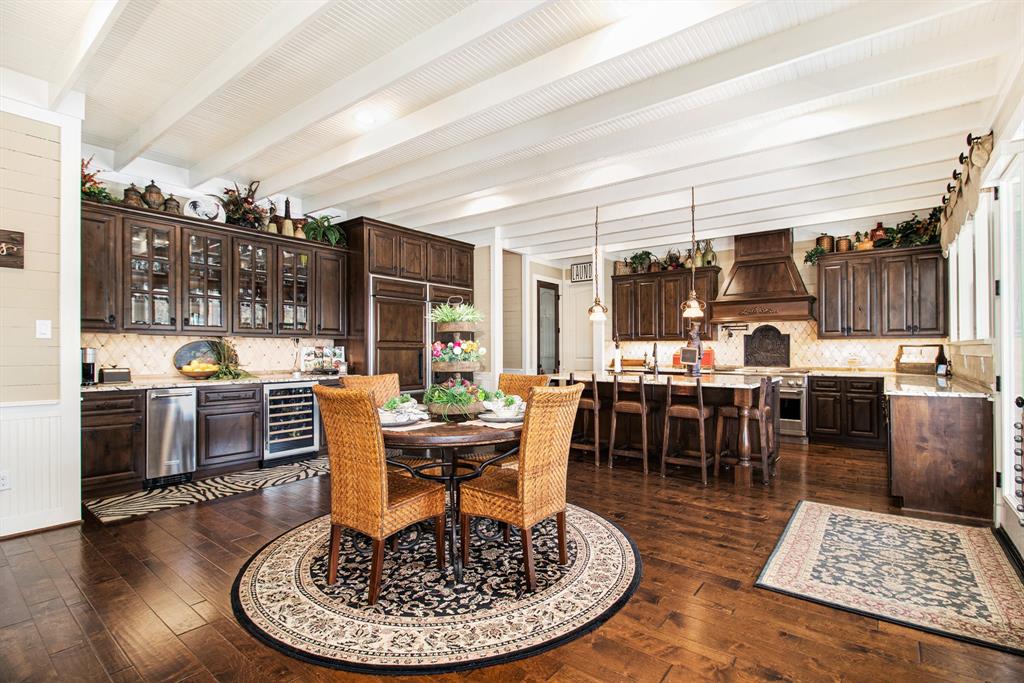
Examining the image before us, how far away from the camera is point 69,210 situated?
3490 millimetres

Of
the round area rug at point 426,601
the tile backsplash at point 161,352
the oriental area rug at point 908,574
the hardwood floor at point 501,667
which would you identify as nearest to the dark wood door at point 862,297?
the oriental area rug at point 908,574

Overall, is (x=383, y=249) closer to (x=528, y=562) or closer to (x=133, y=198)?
(x=133, y=198)

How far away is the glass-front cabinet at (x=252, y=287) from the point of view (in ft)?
16.7

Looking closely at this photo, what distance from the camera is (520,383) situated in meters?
3.88

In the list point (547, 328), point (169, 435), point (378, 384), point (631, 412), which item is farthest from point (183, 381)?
point (547, 328)

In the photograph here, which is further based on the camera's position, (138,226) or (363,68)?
(138,226)

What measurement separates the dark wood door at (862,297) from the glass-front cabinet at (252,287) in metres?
7.23

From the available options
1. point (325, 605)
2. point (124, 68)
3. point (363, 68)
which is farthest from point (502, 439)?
point (124, 68)

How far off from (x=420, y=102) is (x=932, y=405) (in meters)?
4.37

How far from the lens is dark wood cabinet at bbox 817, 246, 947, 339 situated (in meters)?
5.96

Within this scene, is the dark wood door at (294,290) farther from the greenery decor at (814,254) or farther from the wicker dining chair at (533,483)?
the greenery decor at (814,254)

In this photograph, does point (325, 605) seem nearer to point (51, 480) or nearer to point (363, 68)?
point (51, 480)

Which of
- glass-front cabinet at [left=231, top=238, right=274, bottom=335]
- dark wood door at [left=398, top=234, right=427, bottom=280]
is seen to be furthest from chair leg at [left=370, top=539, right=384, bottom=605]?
dark wood door at [left=398, top=234, right=427, bottom=280]

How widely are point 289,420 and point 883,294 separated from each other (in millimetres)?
7378
